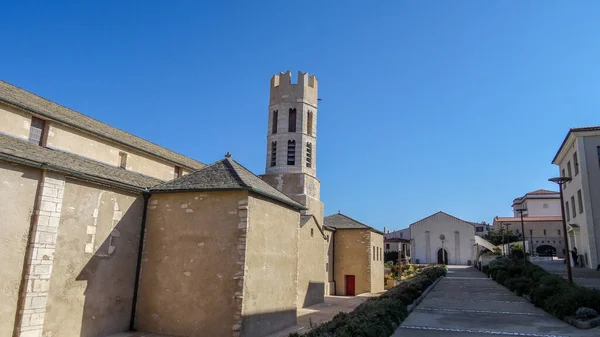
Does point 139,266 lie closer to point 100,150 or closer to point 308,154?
point 100,150

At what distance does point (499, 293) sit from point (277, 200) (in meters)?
12.9

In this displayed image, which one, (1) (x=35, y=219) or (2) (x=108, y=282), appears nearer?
(1) (x=35, y=219)

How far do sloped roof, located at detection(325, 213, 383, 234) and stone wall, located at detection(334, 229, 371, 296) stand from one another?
363 millimetres

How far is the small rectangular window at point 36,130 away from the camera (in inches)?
584

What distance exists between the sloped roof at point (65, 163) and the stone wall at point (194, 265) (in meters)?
1.89

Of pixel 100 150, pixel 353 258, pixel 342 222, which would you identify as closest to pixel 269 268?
pixel 100 150

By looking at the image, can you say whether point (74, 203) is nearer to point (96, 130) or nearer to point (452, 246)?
point (96, 130)

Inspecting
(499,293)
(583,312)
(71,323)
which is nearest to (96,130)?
(71,323)

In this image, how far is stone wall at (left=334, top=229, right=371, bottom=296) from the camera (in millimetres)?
31781

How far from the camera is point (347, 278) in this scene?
32.3 meters

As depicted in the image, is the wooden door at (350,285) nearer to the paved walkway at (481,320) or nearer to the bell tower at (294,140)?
the bell tower at (294,140)

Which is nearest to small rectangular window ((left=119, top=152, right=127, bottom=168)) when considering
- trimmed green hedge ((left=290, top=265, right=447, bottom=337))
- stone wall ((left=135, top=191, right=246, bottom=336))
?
stone wall ((left=135, top=191, right=246, bottom=336))

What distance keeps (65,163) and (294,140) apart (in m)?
17.6

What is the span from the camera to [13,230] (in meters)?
11.6
